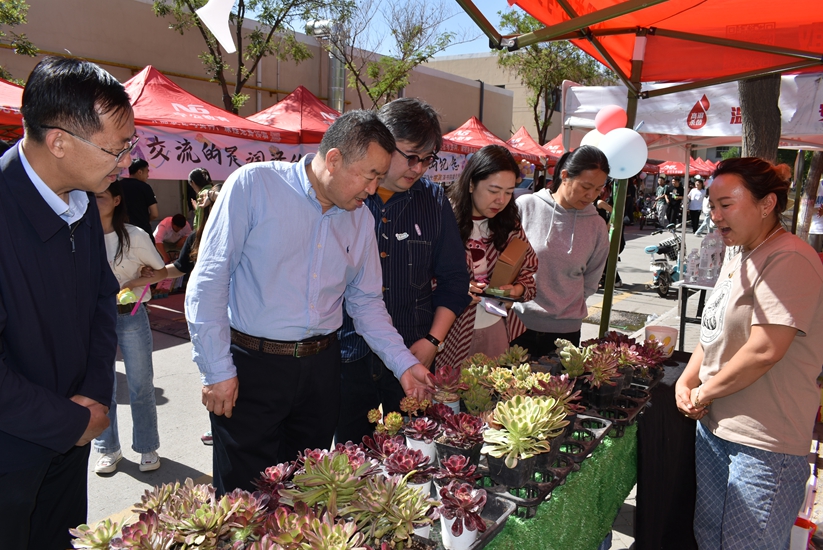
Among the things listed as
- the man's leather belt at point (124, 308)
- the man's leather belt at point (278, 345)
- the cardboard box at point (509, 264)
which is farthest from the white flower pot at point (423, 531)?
the man's leather belt at point (124, 308)

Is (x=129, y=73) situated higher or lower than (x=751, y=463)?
higher

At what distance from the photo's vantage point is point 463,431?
63.7 inches

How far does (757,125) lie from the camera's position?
376cm

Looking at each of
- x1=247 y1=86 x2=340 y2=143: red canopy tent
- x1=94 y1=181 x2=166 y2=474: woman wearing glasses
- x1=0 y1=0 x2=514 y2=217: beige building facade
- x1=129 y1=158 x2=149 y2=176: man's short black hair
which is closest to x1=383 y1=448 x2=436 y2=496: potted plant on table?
x1=94 y1=181 x2=166 y2=474: woman wearing glasses

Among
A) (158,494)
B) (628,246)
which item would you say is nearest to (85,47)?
(158,494)

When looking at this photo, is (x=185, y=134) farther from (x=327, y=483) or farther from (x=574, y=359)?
(x=327, y=483)

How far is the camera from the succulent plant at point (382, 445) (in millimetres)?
1509

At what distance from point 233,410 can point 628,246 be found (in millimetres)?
15632

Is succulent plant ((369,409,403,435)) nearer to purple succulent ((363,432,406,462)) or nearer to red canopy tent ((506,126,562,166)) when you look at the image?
purple succulent ((363,432,406,462))

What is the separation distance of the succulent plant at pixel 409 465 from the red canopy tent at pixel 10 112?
14.2 feet

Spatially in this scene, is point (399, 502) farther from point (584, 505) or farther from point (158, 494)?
point (584, 505)

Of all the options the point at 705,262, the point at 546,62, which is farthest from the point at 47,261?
the point at 546,62

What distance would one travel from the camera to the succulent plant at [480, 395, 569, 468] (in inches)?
61.7

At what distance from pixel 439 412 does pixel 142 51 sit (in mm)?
12222
